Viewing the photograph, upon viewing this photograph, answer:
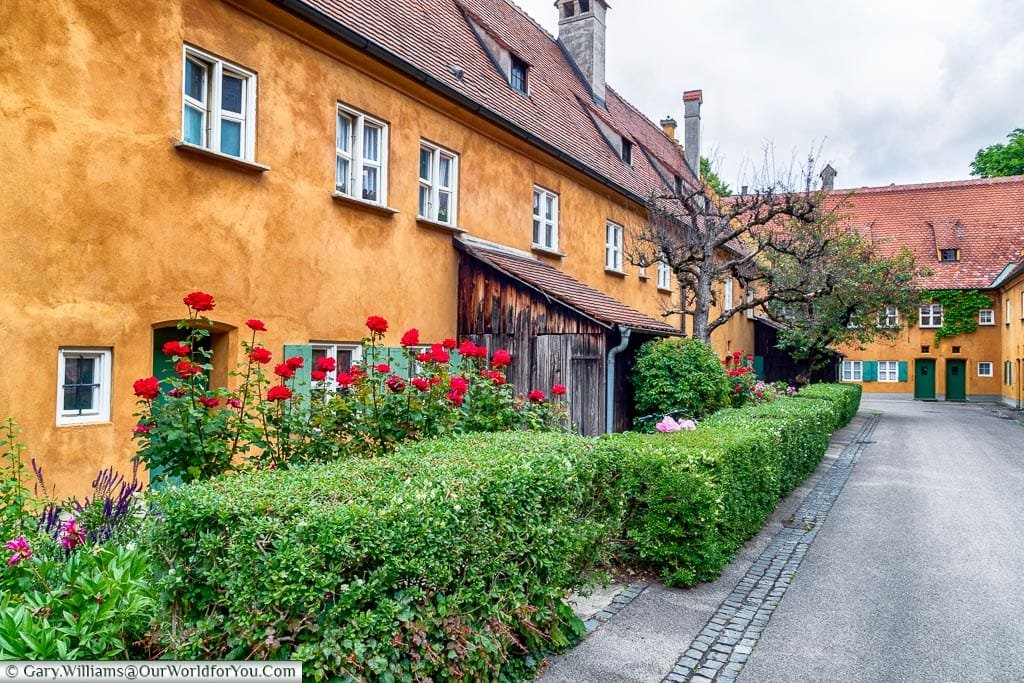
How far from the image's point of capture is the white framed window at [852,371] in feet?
132

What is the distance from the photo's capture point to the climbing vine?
37.5 metres

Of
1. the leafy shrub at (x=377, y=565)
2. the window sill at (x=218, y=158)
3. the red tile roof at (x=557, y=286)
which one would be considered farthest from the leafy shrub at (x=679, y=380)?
the leafy shrub at (x=377, y=565)

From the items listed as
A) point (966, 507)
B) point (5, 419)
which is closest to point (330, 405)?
point (5, 419)

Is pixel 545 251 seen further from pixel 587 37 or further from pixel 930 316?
pixel 930 316

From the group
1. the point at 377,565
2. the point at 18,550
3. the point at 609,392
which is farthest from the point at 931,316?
the point at 18,550

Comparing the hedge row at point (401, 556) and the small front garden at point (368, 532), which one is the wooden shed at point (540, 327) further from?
the hedge row at point (401, 556)

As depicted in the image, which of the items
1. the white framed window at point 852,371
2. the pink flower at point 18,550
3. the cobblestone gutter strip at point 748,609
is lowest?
the cobblestone gutter strip at point 748,609

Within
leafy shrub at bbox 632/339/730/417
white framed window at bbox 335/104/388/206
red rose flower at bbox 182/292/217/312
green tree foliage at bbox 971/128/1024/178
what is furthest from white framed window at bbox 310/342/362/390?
green tree foliage at bbox 971/128/1024/178

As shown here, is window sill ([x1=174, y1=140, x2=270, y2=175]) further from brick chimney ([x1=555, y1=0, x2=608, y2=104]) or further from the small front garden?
brick chimney ([x1=555, y1=0, x2=608, y2=104])

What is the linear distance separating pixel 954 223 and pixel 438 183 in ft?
127

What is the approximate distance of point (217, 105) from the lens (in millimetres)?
8195

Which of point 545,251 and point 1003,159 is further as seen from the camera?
point 1003,159

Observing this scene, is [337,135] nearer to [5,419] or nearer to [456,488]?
[5,419]

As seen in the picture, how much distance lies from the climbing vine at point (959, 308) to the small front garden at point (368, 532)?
37121mm
